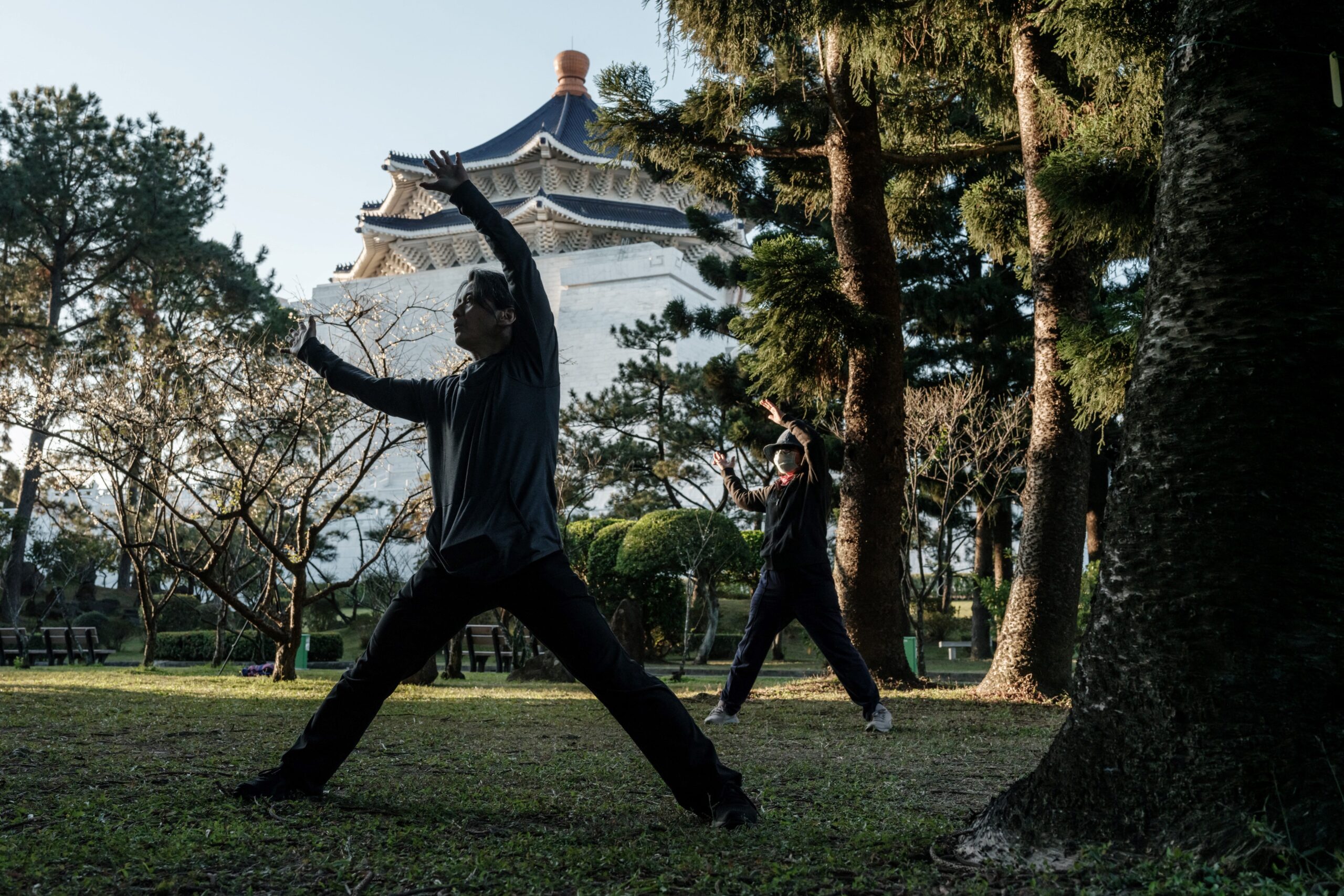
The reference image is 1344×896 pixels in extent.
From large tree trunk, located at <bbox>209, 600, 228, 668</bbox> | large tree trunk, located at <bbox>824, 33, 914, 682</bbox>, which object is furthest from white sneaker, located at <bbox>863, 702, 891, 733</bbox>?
large tree trunk, located at <bbox>209, 600, 228, 668</bbox>

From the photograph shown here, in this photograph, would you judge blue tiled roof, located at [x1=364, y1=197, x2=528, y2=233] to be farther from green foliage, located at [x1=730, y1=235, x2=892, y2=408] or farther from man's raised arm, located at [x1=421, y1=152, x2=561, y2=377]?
man's raised arm, located at [x1=421, y1=152, x2=561, y2=377]

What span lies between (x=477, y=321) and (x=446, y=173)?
481 millimetres

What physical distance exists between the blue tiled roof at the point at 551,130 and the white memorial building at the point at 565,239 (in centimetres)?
7

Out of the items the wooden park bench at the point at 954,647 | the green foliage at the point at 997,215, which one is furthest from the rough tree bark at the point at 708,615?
the green foliage at the point at 997,215

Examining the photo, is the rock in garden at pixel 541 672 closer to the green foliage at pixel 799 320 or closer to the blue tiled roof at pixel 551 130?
the green foliage at pixel 799 320

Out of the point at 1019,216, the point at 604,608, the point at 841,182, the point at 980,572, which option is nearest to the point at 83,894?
the point at 841,182

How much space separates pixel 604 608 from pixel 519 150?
22.4 meters

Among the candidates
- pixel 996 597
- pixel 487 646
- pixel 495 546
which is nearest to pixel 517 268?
pixel 495 546

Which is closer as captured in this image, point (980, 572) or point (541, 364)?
point (541, 364)

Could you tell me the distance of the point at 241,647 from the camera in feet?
57.2

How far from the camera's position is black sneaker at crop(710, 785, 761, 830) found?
3.16 metres

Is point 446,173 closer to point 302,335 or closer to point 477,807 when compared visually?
point 302,335

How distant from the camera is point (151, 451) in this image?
12398mm

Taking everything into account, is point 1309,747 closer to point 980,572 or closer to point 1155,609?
point 1155,609
